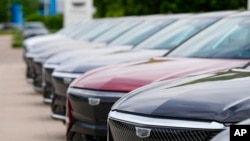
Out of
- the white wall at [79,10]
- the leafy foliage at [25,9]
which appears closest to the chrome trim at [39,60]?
the white wall at [79,10]

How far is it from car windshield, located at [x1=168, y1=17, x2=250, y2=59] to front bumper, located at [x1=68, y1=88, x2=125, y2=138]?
3.64 feet

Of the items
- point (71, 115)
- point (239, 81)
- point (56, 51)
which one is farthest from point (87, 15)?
point (239, 81)

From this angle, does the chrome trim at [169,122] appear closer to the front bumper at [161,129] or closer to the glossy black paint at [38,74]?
the front bumper at [161,129]

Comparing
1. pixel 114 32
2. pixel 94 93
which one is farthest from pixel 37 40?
pixel 94 93

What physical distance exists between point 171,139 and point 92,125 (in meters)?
2.57

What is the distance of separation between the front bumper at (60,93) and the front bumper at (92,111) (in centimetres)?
202

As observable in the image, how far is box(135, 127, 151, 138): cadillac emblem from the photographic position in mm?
4250

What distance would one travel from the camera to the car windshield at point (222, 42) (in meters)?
6.86

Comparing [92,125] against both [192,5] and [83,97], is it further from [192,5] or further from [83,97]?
[192,5]

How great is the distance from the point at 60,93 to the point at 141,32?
2590 mm

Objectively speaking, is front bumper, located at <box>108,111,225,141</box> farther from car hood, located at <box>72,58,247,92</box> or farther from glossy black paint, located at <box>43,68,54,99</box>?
glossy black paint, located at <box>43,68,54,99</box>

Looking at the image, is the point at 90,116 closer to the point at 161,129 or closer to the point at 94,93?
the point at 94,93

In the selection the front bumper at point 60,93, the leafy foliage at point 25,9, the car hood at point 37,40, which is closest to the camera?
the front bumper at point 60,93

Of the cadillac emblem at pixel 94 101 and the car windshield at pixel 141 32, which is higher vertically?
the car windshield at pixel 141 32
